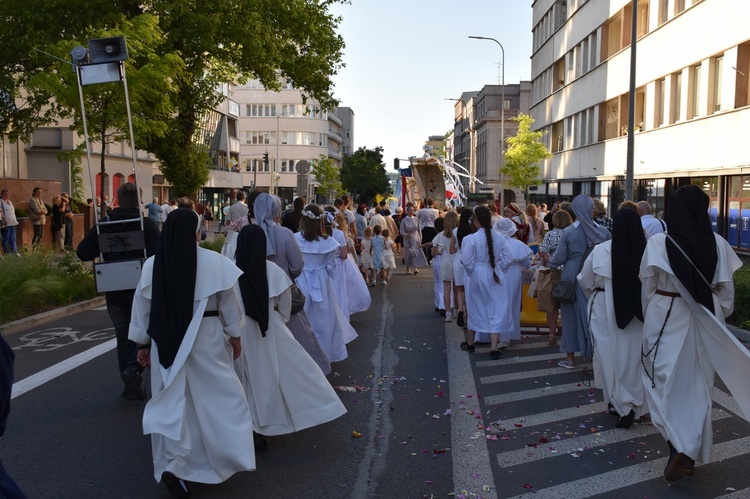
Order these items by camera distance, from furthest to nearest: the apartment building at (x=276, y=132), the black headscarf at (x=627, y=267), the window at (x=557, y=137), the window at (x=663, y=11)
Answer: the apartment building at (x=276, y=132), the window at (x=557, y=137), the window at (x=663, y=11), the black headscarf at (x=627, y=267)

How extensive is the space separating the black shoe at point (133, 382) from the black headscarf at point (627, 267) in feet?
13.9

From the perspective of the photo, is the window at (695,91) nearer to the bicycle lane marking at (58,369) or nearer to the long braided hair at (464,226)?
the long braided hair at (464,226)

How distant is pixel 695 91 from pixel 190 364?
26.3m

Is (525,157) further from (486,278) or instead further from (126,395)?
(126,395)

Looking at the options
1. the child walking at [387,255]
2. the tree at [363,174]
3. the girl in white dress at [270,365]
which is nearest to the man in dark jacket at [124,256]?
the girl in white dress at [270,365]

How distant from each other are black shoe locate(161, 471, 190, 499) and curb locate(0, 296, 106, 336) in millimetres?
7422

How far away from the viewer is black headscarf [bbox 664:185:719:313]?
18.5 feet

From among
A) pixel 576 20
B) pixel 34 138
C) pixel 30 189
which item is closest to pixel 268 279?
pixel 30 189

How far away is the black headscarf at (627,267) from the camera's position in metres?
→ 6.75

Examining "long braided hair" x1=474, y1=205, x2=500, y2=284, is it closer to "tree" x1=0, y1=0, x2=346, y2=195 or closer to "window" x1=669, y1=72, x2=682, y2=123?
"tree" x1=0, y1=0, x2=346, y2=195

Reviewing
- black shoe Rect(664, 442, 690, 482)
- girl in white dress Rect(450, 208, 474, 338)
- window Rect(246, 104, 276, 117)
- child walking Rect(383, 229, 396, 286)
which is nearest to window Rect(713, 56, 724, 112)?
child walking Rect(383, 229, 396, 286)

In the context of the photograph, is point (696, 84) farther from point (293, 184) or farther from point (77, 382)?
point (293, 184)

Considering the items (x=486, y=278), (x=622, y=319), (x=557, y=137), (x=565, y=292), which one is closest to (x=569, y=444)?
(x=622, y=319)

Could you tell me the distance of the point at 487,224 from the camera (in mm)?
9938
